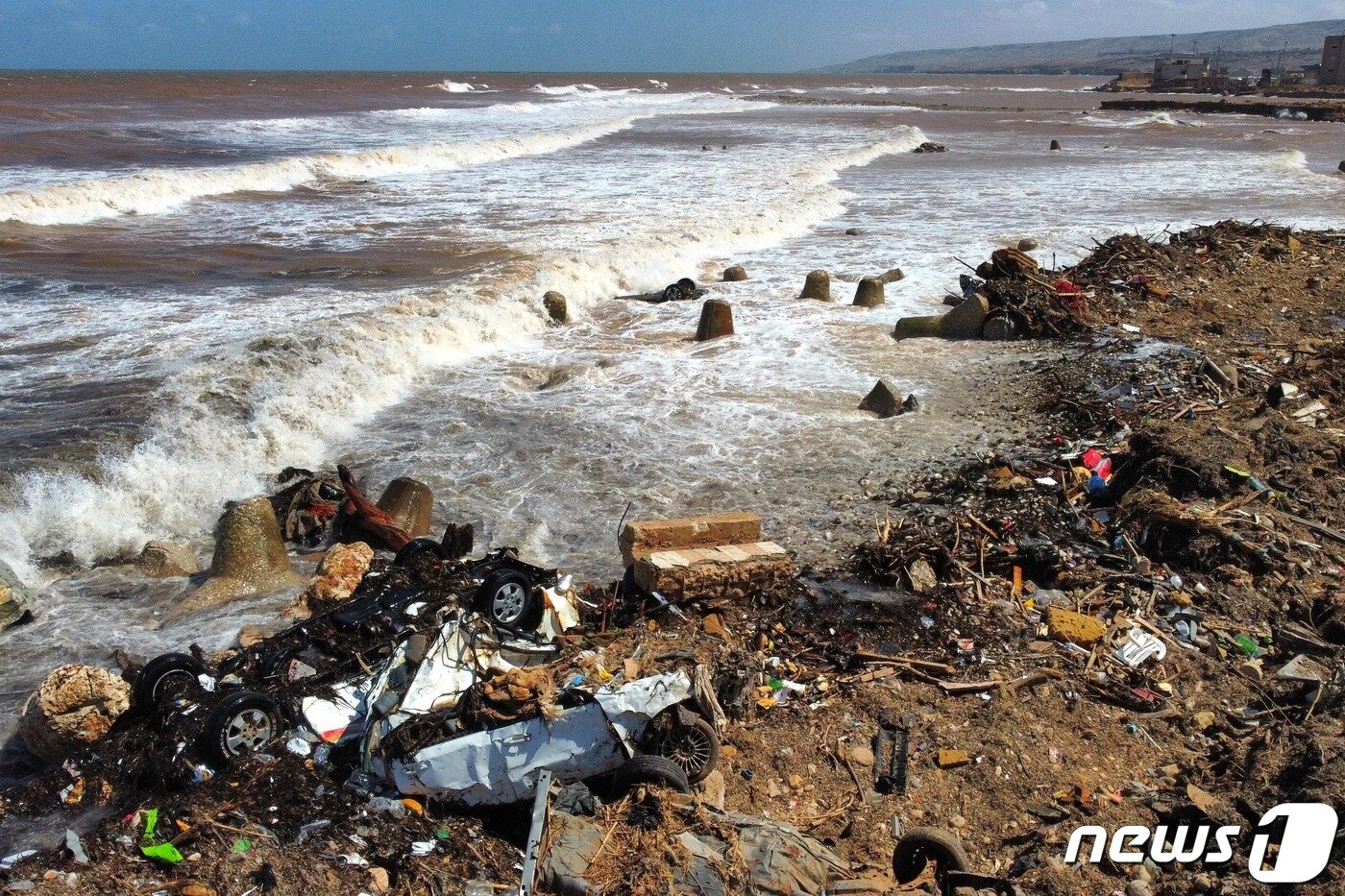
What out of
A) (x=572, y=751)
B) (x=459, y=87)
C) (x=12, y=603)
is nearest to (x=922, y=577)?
(x=572, y=751)

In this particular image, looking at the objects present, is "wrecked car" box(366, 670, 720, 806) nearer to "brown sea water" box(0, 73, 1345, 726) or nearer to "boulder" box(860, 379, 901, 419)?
"brown sea water" box(0, 73, 1345, 726)

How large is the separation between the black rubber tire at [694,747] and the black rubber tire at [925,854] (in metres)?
0.92

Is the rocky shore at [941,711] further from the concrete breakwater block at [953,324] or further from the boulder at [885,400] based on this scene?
the concrete breakwater block at [953,324]

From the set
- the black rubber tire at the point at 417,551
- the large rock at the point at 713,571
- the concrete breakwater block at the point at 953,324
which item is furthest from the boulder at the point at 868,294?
the black rubber tire at the point at 417,551

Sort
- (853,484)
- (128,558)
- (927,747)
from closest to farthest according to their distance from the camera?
1. (927,747)
2. (128,558)
3. (853,484)

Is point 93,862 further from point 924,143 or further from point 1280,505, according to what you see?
point 924,143

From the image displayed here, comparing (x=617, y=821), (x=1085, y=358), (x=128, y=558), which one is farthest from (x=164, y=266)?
(x=617, y=821)

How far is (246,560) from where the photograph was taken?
7.04m

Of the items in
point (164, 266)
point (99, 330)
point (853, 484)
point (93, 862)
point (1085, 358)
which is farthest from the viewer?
point (164, 266)

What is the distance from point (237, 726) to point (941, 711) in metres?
3.54

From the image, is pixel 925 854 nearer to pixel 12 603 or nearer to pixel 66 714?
pixel 66 714

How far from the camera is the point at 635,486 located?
8.39m

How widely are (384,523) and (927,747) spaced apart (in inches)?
178

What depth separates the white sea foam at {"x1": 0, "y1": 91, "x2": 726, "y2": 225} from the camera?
67.5 ft
